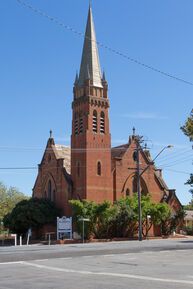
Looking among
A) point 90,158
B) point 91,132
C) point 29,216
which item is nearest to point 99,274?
point 29,216

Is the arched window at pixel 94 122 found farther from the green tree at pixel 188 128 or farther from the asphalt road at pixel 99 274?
the asphalt road at pixel 99 274

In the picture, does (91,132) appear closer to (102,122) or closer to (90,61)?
(102,122)

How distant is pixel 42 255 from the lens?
76.7 ft

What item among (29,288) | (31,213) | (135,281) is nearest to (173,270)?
(135,281)

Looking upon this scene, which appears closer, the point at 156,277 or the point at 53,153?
the point at 156,277

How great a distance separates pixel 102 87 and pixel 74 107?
14.6 ft

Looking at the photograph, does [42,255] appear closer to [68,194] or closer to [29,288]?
[29,288]

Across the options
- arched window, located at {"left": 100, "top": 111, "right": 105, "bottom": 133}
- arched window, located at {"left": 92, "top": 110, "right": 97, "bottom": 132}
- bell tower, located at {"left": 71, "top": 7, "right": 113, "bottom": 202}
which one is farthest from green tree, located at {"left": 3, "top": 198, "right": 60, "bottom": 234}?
arched window, located at {"left": 100, "top": 111, "right": 105, "bottom": 133}

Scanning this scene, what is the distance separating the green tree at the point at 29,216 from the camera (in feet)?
190

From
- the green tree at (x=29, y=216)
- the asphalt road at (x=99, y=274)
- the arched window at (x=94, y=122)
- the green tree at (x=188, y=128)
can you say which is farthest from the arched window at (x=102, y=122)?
the asphalt road at (x=99, y=274)

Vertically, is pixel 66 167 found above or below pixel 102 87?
below

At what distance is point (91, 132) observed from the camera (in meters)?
61.5

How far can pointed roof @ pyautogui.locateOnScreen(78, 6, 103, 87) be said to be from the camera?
209ft

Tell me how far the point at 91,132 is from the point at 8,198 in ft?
90.9
